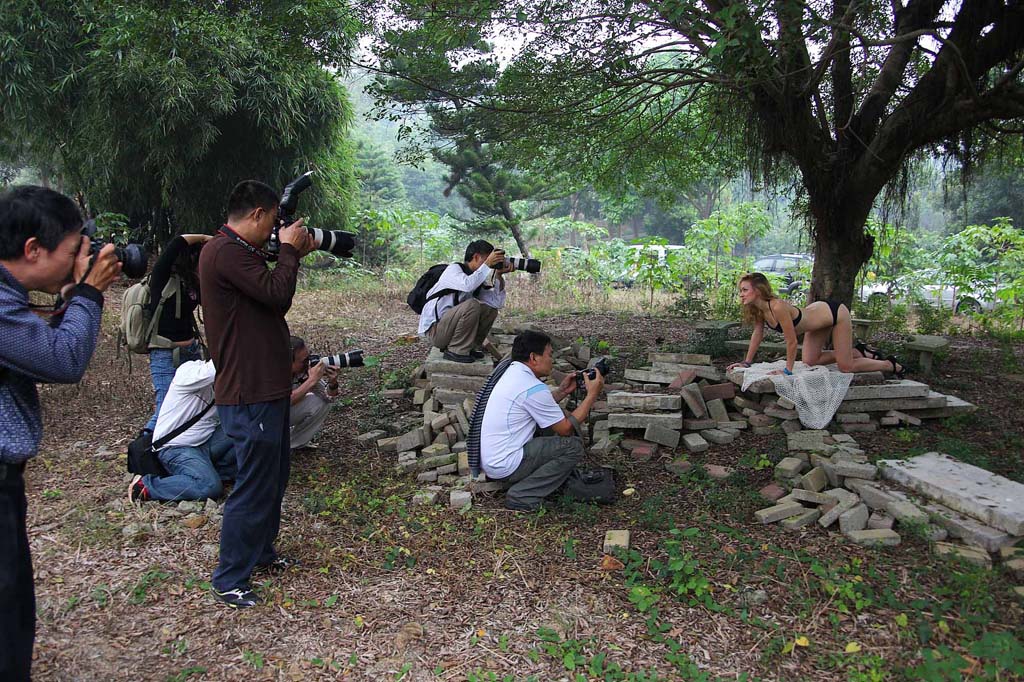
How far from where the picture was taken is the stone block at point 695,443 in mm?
4770

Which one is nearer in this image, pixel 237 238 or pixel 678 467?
pixel 237 238

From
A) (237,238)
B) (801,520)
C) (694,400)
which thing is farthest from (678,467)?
(237,238)

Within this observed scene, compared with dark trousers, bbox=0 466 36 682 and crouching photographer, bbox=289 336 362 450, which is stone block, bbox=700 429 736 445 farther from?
dark trousers, bbox=0 466 36 682

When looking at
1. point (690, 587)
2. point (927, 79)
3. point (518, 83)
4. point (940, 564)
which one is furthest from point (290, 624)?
point (927, 79)

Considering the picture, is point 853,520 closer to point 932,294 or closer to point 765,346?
point 765,346

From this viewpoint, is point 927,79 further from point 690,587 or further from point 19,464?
point 19,464

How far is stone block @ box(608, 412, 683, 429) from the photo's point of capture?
487 centimetres

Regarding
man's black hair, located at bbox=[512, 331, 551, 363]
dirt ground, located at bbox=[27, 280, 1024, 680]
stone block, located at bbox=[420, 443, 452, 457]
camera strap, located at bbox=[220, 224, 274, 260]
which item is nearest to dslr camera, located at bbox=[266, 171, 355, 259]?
camera strap, located at bbox=[220, 224, 274, 260]

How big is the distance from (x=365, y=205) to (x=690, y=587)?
15288mm

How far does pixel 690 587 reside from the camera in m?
3.25

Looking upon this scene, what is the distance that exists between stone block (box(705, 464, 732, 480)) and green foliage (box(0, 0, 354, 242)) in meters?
4.54

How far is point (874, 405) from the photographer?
5.01 m

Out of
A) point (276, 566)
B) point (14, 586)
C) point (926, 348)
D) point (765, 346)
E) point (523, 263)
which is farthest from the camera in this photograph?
point (765, 346)

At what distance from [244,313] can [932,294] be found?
40.8 feet
